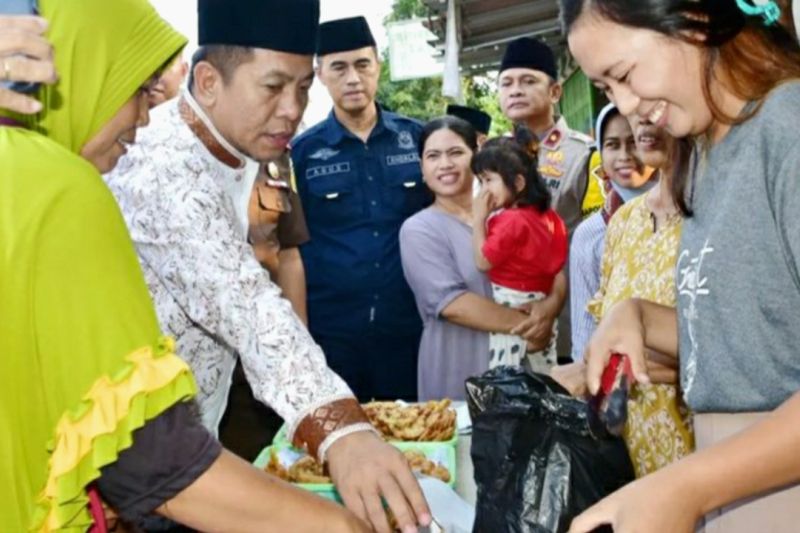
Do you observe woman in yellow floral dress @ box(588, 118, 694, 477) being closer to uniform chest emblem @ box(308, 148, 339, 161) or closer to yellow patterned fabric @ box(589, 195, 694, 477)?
yellow patterned fabric @ box(589, 195, 694, 477)

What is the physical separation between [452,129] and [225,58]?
1.81m

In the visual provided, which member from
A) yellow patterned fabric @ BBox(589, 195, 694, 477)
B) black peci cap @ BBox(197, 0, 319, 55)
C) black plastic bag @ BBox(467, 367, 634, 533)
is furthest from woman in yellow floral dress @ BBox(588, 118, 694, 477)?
black peci cap @ BBox(197, 0, 319, 55)

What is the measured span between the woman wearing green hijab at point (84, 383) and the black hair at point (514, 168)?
8.34ft

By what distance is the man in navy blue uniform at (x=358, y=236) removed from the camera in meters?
3.42

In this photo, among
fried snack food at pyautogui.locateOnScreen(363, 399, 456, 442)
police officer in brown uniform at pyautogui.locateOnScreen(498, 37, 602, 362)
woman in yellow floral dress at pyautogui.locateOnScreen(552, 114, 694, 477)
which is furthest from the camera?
police officer in brown uniform at pyautogui.locateOnScreen(498, 37, 602, 362)


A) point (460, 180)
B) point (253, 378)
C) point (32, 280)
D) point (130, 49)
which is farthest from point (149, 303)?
point (460, 180)

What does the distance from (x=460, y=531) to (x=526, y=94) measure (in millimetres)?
2748

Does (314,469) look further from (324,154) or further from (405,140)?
(405,140)

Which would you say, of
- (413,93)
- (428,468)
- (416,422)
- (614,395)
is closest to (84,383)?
(614,395)

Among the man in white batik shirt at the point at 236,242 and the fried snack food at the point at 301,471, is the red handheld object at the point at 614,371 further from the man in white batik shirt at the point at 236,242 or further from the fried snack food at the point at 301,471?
the fried snack food at the point at 301,471

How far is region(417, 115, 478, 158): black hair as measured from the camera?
11.5 ft

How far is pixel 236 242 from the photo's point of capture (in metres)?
1.47

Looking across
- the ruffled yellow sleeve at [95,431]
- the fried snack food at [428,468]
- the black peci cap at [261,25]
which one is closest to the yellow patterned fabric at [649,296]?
the fried snack food at [428,468]

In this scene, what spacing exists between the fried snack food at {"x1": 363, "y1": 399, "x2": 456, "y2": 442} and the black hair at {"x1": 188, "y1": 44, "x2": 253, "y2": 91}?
2.83 ft
